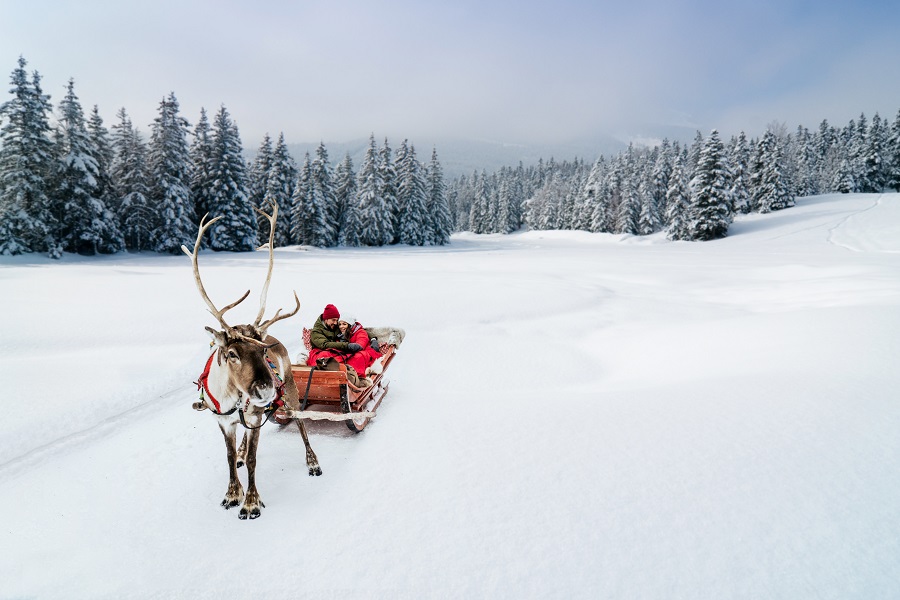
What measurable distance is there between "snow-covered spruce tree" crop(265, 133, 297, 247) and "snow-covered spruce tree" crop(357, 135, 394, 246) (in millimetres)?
7787

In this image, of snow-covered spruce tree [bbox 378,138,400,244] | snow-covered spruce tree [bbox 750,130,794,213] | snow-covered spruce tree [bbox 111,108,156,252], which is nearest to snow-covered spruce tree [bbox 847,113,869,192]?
snow-covered spruce tree [bbox 750,130,794,213]

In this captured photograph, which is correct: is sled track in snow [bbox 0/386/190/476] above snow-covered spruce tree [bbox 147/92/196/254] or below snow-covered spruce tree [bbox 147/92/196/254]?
below

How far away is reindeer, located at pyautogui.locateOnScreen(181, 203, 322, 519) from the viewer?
142 inches

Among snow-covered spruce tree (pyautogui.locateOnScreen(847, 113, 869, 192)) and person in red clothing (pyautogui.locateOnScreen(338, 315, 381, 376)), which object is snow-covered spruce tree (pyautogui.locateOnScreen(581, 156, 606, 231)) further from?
person in red clothing (pyautogui.locateOnScreen(338, 315, 381, 376))

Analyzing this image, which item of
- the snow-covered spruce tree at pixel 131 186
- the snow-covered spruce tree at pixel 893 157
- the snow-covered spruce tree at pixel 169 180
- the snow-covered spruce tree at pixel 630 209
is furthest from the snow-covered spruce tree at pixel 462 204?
the snow-covered spruce tree at pixel 131 186

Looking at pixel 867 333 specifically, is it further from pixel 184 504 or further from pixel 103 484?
pixel 103 484

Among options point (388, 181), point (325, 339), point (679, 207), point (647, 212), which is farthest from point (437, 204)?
point (325, 339)

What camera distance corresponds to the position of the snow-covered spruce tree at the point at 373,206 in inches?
1921

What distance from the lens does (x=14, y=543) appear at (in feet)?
12.4

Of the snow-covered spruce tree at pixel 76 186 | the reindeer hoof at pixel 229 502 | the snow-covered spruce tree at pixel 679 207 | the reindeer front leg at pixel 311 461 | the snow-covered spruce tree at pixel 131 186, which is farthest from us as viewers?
the snow-covered spruce tree at pixel 679 207

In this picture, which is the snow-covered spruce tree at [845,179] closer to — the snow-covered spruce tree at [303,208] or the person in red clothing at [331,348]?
the snow-covered spruce tree at [303,208]

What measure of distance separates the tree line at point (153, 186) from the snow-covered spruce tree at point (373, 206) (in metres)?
0.12

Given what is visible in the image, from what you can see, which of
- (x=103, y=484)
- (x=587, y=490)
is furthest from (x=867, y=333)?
(x=103, y=484)

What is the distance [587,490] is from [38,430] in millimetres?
6874
